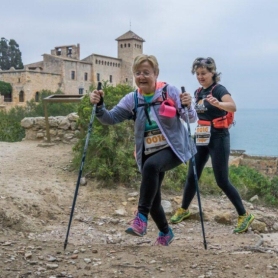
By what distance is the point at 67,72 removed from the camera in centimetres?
6181

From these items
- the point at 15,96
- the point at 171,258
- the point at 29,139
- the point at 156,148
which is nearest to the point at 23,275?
the point at 171,258

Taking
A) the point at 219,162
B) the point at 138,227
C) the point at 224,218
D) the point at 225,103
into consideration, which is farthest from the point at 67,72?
the point at 138,227

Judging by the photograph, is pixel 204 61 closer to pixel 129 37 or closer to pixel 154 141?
pixel 154 141

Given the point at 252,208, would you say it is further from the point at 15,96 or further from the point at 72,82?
the point at 72,82

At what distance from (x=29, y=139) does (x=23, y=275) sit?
7.76m

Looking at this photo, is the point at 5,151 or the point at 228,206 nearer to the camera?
the point at 228,206

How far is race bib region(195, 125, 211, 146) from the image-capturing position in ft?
16.1

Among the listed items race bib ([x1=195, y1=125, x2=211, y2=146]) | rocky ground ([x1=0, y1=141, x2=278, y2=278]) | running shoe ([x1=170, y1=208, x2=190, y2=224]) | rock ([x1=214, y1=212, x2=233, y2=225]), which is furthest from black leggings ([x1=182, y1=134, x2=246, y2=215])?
rock ([x1=214, y1=212, x2=233, y2=225])

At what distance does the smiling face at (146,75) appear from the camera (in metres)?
3.93

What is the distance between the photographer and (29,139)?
36.4ft

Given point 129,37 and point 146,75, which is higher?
point 129,37

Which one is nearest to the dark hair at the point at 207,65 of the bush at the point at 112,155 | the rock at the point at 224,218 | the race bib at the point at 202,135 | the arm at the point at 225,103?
the arm at the point at 225,103

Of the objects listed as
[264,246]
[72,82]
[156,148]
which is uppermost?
[72,82]

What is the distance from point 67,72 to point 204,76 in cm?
5830
